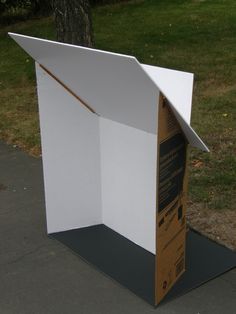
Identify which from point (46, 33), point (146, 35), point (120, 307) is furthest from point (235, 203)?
point (46, 33)

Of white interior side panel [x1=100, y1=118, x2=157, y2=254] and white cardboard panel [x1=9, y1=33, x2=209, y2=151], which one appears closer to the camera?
white cardboard panel [x1=9, y1=33, x2=209, y2=151]

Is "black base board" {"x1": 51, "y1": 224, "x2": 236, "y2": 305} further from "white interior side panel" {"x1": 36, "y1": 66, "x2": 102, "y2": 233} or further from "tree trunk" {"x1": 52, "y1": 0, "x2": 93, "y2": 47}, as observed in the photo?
"tree trunk" {"x1": 52, "y1": 0, "x2": 93, "y2": 47}

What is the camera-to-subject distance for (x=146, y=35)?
10797 millimetres

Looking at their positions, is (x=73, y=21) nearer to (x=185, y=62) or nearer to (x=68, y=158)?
(x=185, y=62)

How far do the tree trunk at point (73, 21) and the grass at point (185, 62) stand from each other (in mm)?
1131

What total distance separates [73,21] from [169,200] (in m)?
4.62

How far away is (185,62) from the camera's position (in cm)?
862

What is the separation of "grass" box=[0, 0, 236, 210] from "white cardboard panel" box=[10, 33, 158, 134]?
53.3 inches

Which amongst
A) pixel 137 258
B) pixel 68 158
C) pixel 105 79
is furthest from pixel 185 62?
pixel 105 79

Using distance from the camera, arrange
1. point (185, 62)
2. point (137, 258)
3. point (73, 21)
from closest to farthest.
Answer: point (137, 258)
point (73, 21)
point (185, 62)

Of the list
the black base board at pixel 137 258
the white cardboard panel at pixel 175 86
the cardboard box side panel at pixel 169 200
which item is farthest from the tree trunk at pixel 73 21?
→ the cardboard box side panel at pixel 169 200

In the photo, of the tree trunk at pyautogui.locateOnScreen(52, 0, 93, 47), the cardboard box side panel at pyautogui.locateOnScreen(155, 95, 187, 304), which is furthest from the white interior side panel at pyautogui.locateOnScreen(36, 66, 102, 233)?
the tree trunk at pyautogui.locateOnScreen(52, 0, 93, 47)

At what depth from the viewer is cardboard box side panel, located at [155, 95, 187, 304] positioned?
9.12 feet

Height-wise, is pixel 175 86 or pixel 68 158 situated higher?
pixel 175 86
